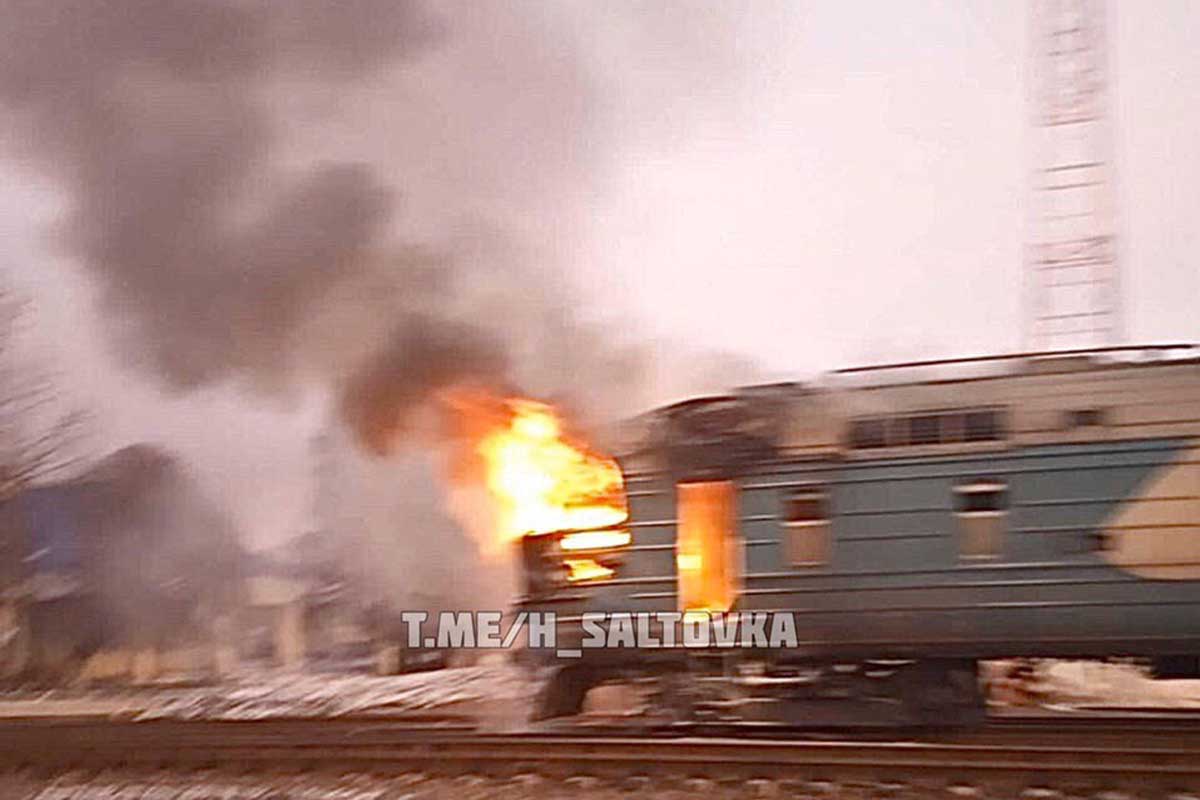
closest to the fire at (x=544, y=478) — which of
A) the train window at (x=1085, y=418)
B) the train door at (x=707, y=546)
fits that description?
the train door at (x=707, y=546)

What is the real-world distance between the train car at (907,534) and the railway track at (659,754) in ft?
1.52

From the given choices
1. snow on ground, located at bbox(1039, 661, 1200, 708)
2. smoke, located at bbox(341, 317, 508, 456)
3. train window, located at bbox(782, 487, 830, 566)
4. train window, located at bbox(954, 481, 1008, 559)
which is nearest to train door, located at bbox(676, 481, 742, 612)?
train window, located at bbox(782, 487, 830, 566)

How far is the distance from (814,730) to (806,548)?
105 centimetres

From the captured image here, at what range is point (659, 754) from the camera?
21.5 ft

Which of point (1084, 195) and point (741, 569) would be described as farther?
point (1084, 195)

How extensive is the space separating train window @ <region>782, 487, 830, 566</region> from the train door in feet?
0.99

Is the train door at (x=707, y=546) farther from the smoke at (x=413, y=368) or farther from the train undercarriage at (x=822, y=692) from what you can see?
the smoke at (x=413, y=368)

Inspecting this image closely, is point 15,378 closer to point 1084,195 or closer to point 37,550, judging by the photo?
point 37,550

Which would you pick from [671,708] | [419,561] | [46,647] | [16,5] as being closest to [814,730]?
[671,708]

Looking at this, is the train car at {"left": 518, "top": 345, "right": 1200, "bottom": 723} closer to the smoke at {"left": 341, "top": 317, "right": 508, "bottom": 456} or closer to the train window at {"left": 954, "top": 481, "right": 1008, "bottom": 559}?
the train window at {"left": 954, "top": 481, "right": 1008, "bottom": 559}

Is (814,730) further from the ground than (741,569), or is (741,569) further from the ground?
(741,569)

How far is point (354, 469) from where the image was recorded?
10492mm

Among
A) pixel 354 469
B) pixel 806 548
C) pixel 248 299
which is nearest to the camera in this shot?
pixel 806 548

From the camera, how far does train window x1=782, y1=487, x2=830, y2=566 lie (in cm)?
746
